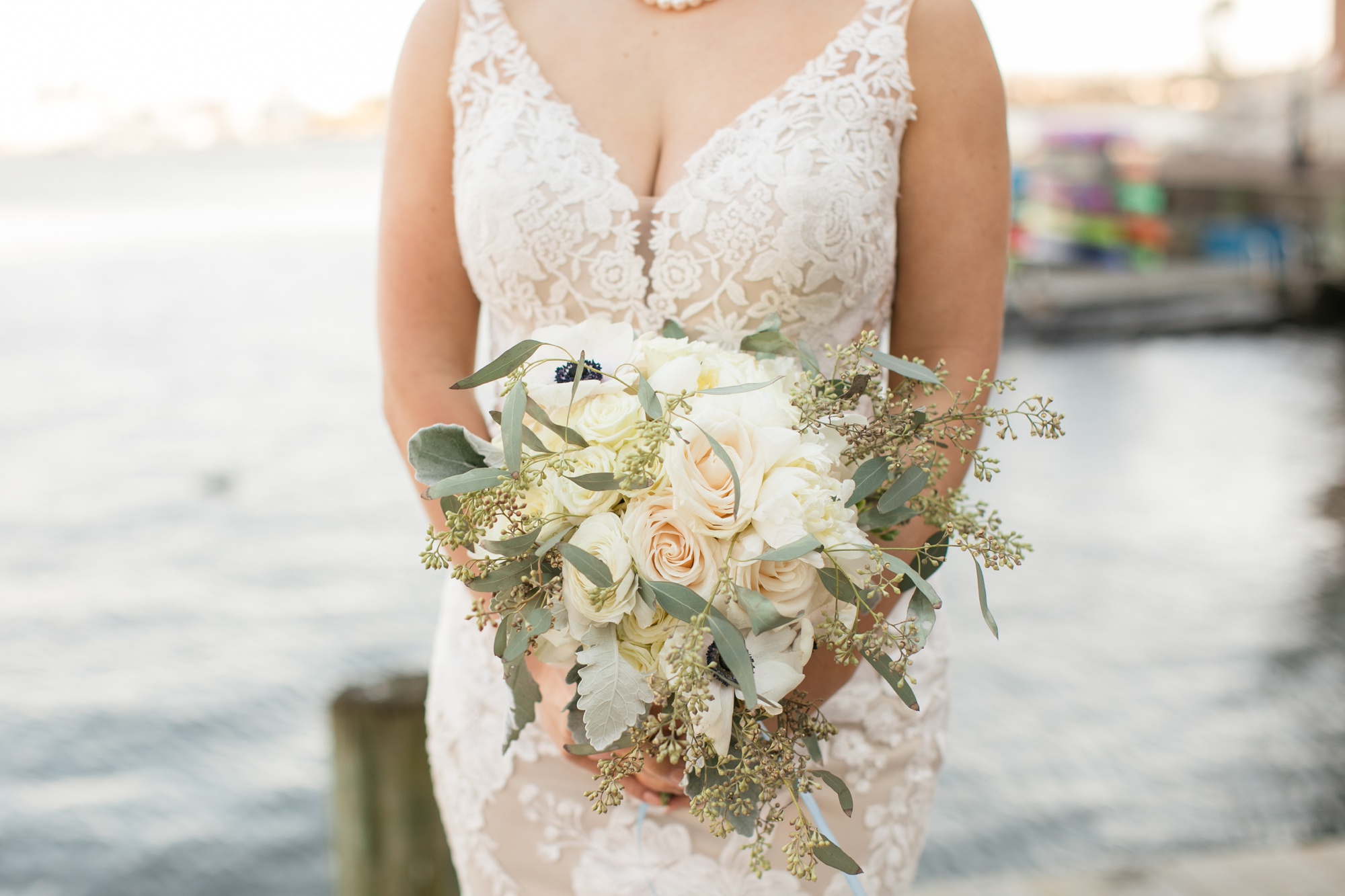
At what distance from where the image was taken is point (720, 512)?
1264mm

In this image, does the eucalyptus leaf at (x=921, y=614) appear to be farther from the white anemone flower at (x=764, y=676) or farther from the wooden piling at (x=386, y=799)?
the wooden piling at (x=386, y=799)

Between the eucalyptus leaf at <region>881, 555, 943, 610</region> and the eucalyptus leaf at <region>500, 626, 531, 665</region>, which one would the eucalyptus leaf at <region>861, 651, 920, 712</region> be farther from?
the eucalyptus leaf at <region>500, 626, 531, 665</region>

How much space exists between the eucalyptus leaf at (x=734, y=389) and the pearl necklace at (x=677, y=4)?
82 centimetres

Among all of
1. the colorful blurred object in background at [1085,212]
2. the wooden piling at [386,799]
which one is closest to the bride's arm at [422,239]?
the wooden piling at [386,799]

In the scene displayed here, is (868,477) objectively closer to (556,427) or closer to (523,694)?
(556,427)

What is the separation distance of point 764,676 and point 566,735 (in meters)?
0.52

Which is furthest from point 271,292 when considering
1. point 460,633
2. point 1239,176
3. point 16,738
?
point 460,633

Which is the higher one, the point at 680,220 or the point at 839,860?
the point at 680,220

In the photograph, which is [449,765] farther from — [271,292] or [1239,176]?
[271,292]

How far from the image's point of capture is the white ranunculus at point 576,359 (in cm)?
132

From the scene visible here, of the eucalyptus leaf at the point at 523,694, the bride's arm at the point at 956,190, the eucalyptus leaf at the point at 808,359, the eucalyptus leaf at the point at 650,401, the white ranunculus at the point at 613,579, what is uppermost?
the bride's arm at the point at 956,190

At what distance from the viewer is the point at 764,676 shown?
126 centimetres

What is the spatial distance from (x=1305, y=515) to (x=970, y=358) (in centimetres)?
720

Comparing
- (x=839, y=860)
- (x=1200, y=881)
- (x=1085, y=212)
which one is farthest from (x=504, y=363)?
(x=1085, y=212)
